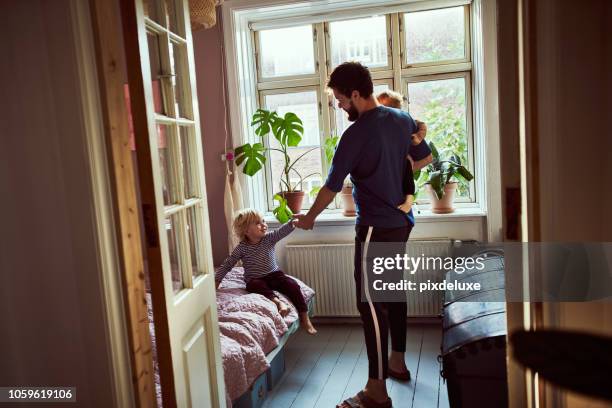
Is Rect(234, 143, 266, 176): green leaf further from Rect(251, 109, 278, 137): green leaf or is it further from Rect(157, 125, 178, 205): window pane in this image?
Rect(157, 125, 178, 205): window pane

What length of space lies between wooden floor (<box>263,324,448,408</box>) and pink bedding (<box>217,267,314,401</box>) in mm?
295

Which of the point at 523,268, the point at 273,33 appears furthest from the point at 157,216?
the point at 273,33

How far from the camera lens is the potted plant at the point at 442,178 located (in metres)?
3.54

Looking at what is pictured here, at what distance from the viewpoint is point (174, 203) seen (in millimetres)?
1691

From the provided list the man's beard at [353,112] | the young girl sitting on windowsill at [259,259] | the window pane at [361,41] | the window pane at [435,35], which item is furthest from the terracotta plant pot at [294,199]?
the man's beard at [353,112]

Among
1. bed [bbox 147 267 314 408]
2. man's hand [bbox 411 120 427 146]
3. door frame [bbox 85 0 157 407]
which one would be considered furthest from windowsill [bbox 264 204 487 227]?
door frame [bbox 85 0 157 407]

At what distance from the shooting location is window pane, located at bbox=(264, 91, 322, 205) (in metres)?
4.04

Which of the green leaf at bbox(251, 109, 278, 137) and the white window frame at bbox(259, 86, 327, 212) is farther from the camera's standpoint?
the white window frame at bbox(259, 86, 327, 212)

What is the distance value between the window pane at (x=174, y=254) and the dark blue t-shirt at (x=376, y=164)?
0.88m

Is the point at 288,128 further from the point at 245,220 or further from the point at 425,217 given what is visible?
the point at 425,217

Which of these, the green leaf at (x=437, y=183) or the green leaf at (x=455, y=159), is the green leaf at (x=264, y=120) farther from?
the green leaf at (x=455, y=159)

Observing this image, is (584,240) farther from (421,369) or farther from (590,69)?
(421,369)

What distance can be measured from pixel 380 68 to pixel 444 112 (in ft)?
1.92

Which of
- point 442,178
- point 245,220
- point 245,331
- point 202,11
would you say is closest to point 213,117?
point 245,220
